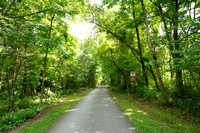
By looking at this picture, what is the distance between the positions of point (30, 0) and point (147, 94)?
11.7 m

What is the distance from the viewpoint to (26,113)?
586 centimetres

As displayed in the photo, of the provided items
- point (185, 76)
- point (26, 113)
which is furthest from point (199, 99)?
point (26, 113)

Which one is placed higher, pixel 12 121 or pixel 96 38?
pixel 96 38

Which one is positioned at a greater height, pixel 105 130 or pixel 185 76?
pixel 185 76

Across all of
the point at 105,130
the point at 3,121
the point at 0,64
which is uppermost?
the point at 0,64

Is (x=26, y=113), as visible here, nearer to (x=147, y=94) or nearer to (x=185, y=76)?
(x=147, y=94)

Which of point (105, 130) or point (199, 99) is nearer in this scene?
point (105, 130)

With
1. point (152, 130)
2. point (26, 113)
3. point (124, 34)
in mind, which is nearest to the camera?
point (152, 130)

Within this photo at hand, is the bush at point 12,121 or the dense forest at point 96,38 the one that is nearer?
the bush at point 12,121

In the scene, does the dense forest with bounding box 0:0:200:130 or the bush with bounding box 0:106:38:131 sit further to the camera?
the dense forest with bounding box 0:0:200:130

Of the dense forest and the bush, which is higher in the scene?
the dense forest

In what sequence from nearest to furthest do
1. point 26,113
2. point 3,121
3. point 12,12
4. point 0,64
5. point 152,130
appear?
point 152,130 < point 3,121 < point 26,113 < point 12,12 < point 0,64

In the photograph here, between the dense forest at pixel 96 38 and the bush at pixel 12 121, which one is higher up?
the dense forest at pixel 96 38

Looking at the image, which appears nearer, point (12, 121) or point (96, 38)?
point (12, 121)
